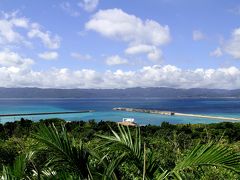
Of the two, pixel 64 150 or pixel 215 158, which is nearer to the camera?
pixel 215 158

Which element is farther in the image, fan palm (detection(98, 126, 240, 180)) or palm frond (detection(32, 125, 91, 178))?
palm frond (detection(32, 125, 91, 178))

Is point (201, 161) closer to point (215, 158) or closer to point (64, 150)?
point (215, 158)

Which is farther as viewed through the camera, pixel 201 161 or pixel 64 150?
pixel 64 150

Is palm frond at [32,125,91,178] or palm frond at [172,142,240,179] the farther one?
palm frond at [32,125,91,178]

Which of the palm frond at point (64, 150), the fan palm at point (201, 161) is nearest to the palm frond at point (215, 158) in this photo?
the fan palm at point (201, 161)

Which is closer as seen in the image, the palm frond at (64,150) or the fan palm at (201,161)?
the fan palm at (201,161)

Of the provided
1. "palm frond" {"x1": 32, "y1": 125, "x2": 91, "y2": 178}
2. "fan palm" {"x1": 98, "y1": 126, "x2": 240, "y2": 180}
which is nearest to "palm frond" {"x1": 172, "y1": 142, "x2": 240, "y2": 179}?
"fan palm" {"x1": 98, "y1": 126, "x2": 240, "y2": 180}

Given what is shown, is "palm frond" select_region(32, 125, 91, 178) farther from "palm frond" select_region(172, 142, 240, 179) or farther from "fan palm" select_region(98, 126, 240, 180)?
"palm frond" select_region(172, 142, 240, 179)

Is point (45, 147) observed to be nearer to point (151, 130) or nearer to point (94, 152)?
point (94, 152)

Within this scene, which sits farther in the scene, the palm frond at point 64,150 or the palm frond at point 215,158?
the palm frond at point 64,150

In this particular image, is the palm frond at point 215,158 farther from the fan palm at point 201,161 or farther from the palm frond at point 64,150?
the palm frond at point 64,150

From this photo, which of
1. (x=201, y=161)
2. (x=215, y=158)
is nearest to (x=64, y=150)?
(x=201, y=161)
